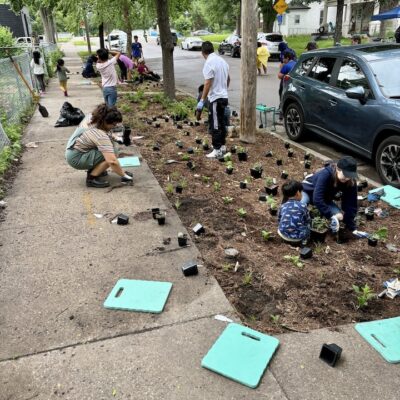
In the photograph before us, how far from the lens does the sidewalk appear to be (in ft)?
8.90

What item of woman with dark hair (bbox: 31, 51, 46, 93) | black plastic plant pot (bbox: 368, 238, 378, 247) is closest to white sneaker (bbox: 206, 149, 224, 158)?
black plastic plant pot (bbox: 368, 238, 378, 247)

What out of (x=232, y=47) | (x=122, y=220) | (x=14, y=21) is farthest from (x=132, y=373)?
(x=14, y=21)

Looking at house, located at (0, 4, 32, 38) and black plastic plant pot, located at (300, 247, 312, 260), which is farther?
house, located at (0, 4, 32, 38)

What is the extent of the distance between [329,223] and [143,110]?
26.9 feet

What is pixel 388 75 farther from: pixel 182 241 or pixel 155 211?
pixel 182 241

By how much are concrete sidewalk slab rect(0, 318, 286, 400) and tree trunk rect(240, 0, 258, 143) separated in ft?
18.5

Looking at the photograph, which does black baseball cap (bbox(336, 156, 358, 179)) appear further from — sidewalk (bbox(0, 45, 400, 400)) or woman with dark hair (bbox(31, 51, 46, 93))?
woman with dark hair (bbox(31, 51, 46, 93))

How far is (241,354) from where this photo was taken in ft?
9.69

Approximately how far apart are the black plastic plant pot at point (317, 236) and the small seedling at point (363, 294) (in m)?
0.85

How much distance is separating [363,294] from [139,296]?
1.87 meters

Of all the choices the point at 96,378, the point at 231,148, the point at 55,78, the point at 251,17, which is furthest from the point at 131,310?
the point at 55,78

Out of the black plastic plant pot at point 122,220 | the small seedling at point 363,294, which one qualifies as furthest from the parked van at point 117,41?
the small seedling at point 363,294

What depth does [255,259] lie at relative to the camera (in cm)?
420

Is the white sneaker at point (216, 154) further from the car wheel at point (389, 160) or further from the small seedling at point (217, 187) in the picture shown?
the car wheel at point (389, 160)
